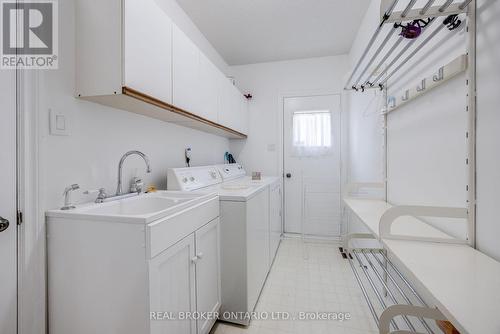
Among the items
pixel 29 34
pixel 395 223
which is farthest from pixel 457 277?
pixel 29 34

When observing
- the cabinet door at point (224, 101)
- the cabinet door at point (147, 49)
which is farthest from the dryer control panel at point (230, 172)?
the cabinet door at point (147, 49)

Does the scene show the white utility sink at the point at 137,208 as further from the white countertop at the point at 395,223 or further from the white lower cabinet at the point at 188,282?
the white countertop at the point at 395,223

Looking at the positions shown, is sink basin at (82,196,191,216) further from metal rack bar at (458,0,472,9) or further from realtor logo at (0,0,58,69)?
metal rack bar at (458,0,472,9)

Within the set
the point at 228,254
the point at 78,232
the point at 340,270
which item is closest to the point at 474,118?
the point at 228,254

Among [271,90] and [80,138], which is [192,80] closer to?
[80,138]

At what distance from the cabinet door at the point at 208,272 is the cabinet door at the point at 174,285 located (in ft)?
0.21

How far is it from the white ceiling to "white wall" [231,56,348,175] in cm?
20

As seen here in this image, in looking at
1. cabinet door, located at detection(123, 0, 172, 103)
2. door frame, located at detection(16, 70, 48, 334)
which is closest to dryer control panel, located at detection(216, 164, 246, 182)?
cabinet door, located at detection(123, 0, 172, 103)

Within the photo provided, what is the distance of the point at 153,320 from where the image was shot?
37.8 inches

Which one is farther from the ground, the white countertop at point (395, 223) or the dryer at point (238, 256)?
the white countertop at point (395, 223)

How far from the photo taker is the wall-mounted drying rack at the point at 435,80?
0.90 meters

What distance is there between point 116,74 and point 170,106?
1.32ft

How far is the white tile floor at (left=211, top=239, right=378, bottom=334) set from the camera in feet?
5.25

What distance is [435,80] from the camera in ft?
3.36
